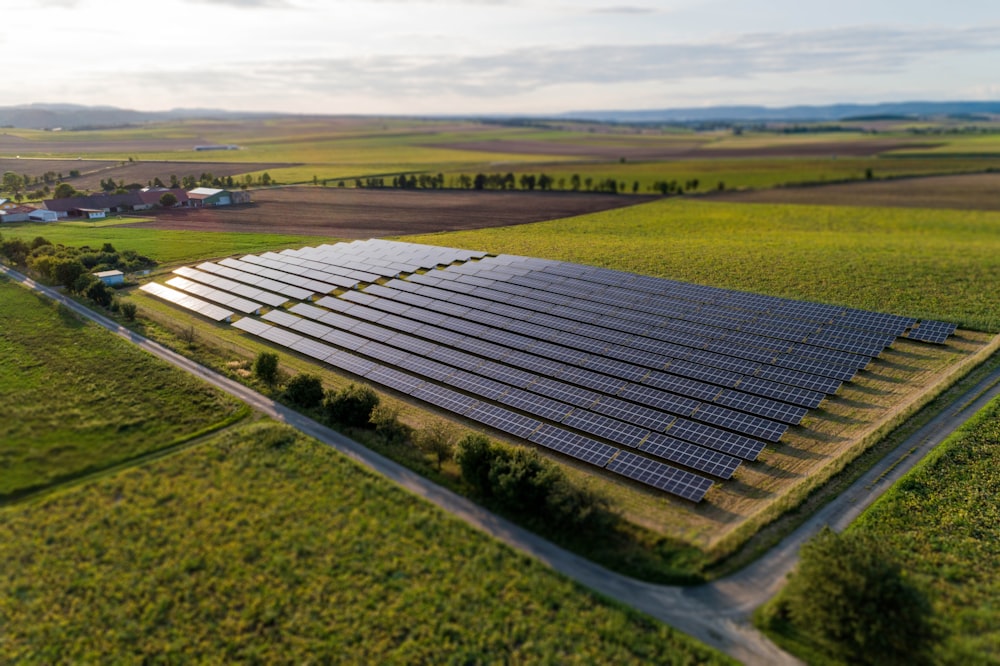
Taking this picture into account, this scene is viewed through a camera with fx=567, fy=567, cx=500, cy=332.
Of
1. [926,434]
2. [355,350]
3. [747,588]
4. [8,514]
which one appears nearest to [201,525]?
[8,514]

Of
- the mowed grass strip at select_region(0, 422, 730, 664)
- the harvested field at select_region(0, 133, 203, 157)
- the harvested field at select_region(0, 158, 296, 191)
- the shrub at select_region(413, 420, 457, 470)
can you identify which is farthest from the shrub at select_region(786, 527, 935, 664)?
the harvested field at select_region(0, 158, 296, 191)

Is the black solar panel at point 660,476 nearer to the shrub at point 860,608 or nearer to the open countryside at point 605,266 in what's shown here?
the open countryside at point 605,266

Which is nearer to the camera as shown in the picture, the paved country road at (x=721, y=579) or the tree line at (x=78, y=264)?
the paved country road at (x=721, y=579)

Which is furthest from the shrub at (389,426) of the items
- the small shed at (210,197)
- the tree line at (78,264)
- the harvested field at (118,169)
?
the small shed at (210,197)

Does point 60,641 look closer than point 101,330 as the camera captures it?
Yes

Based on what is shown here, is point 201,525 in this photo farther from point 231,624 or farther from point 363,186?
point 363,186

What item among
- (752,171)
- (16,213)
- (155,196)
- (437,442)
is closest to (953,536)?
(437,442)
